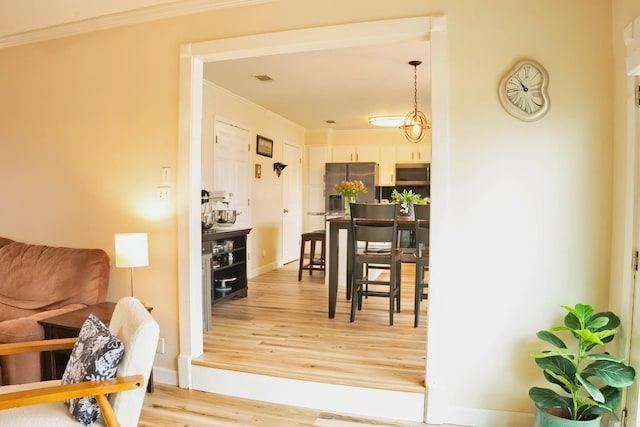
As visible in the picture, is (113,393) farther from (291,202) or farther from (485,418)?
(291,202)

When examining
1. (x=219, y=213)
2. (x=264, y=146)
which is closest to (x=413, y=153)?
(x=264, y=146)

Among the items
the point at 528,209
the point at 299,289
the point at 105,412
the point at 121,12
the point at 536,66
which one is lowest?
the point at 299,289

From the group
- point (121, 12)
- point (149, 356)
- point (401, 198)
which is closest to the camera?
point (149, 356)

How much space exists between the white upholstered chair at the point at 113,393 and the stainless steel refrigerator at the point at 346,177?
20.1 ft

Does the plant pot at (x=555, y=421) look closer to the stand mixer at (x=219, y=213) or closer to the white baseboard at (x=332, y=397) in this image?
the white baseboard at (x=332, y=397)

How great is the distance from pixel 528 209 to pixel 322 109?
4.39 metres

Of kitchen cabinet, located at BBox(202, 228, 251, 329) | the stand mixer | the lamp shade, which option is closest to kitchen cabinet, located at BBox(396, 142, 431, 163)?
kitchen cabinet, located at BBox(202, 228, 251, 329)

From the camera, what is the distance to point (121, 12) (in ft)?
9.43

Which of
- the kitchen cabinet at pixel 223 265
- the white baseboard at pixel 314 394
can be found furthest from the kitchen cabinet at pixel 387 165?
the white baseboard at pixel 314 394

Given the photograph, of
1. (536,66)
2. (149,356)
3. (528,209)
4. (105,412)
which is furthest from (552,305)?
(105,412)

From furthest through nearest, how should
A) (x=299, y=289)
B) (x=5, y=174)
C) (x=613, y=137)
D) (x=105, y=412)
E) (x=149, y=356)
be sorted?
(x=299, y=289), (x=5, y=174), (x=613, y=137), (x=149, y=356), (x=105, y=412)

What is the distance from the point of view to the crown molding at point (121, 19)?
8.87ft

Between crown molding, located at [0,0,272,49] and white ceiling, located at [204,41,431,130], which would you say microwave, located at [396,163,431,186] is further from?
crown molding, located at [0,0,272,49]

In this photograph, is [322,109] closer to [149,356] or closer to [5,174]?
[5,174]
